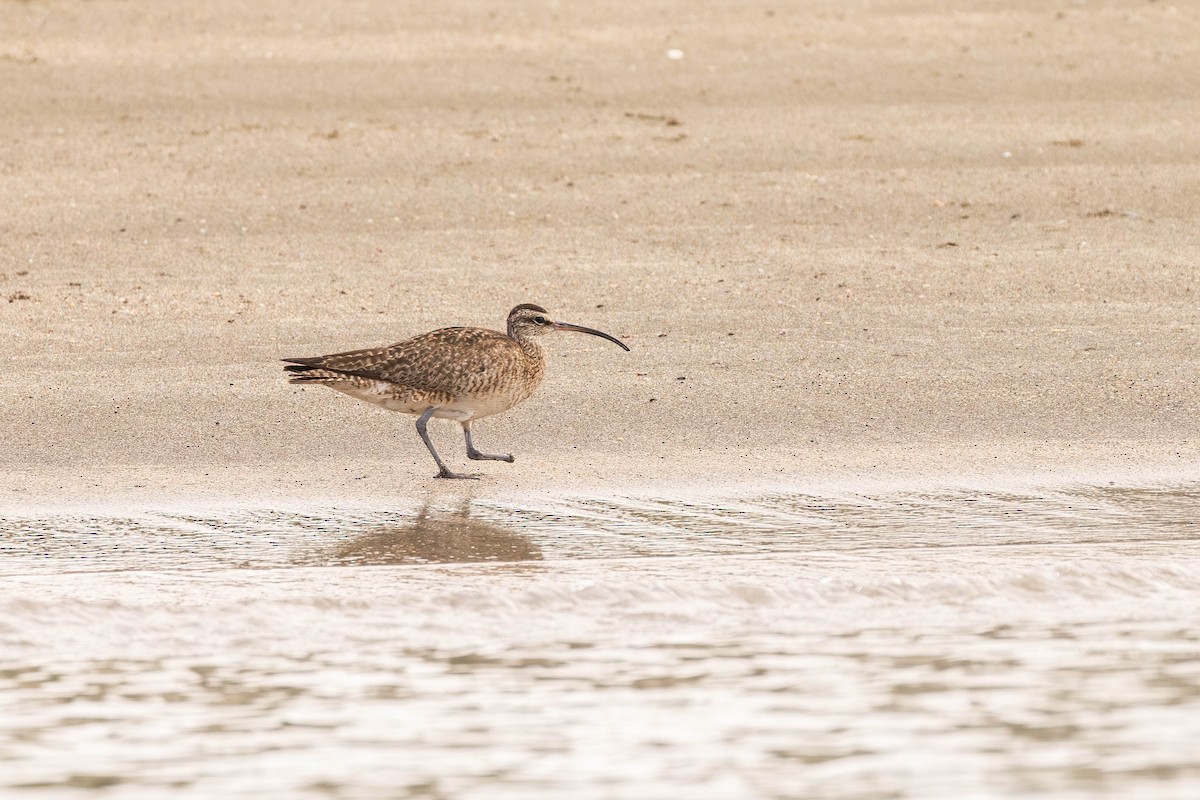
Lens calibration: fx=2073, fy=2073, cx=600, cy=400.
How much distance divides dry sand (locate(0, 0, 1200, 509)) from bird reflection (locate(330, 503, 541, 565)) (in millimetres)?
575

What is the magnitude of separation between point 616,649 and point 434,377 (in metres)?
3.09

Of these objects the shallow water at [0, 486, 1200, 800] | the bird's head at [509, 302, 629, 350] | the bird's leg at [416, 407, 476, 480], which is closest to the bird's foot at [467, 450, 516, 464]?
the bird's leg at [416, 407, 476, 480]

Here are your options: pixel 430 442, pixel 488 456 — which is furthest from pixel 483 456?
pixel 430 442

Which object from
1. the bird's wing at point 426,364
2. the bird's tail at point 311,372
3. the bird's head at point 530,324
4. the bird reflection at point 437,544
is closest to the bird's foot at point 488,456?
the bird's wing at point 426,364

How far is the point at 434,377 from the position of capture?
9.81 metres

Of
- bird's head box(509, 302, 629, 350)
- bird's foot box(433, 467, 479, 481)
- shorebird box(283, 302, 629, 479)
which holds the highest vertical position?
bird's head box(509, 302, 629, 350)

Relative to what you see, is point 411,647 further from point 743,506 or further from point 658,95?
point 658,95

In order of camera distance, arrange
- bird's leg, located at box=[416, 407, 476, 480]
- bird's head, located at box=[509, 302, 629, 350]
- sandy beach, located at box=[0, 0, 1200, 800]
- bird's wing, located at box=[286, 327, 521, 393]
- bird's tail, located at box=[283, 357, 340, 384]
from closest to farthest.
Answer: sandy beach, located at box=[0, 0, 1200, 800]
bird's leg, located at box=[416, 407, 476, 480]
bird's tail, located at box=[283, 357, 340, 384]
bird's wing, located at box=[286, 327, 521, 393]
bird's head, located at box=[509, 302, 629, 350]

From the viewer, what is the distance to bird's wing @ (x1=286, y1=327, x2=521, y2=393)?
32.2ft

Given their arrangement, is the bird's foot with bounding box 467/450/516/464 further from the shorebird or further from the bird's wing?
the bird's wing

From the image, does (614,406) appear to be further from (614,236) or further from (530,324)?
(614,236)

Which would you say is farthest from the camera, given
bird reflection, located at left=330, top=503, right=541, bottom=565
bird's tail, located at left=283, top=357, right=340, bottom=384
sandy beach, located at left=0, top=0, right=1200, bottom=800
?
bird's tail, located at left=283, top=357, right=340, bottom=384

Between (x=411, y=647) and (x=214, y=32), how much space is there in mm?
11737

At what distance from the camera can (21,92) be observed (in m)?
16.5
